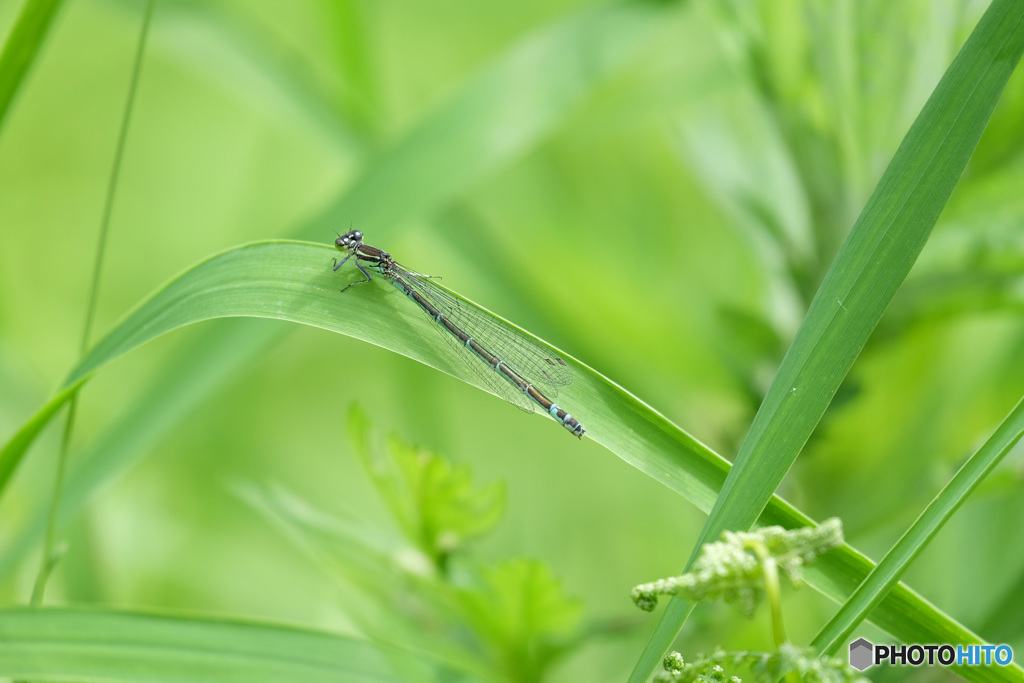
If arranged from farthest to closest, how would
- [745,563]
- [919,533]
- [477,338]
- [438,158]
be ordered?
[438,158]
[477,338]
[919,533]
[745,563]

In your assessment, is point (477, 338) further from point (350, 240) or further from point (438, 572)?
point (438, 572)

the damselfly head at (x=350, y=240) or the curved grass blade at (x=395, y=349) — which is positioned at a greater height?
the damselfly head at (x=350, y=240)

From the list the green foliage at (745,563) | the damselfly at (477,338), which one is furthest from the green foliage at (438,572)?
the green foliage at (745,563)

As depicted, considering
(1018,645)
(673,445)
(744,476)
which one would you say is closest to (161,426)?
(673,445)

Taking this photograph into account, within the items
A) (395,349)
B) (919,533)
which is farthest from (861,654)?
(395,349)

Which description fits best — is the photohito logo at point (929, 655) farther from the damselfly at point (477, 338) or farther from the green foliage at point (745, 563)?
the damselfly at point (477, 338)

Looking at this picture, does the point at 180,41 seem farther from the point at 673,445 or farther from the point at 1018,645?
the point at 1018,645
